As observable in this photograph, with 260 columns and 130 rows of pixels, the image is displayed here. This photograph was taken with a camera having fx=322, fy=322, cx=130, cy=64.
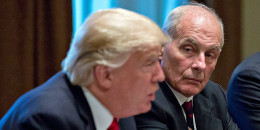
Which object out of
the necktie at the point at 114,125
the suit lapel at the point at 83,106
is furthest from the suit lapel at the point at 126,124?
the suit lapel at the point at 83,106

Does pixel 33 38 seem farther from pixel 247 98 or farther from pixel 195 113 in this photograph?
pixel 247 98

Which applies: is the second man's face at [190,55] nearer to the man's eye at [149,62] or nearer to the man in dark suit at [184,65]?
the man in dark suit at [184,65]

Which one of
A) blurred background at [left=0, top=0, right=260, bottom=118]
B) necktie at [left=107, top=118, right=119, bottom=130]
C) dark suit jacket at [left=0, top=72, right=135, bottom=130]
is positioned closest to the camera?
dark suit jacket at [left=0, top=72, right=135, bottom=130]

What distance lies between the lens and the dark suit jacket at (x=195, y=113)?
1.68 metres

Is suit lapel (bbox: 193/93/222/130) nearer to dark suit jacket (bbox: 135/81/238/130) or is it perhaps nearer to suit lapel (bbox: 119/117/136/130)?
dark suit jacket (bbox: 135/81/238/130)

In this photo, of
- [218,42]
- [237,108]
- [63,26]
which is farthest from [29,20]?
[237,108]

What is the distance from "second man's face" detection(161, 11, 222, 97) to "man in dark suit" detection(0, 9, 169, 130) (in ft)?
1.60

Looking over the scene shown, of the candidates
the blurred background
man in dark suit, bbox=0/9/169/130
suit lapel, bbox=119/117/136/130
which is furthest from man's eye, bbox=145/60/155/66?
the blurred background

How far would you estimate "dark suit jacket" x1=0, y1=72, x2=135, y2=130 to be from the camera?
111 centimetres

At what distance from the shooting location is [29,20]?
98.0 inches

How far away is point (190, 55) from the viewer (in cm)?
173

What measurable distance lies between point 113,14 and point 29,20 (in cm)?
149

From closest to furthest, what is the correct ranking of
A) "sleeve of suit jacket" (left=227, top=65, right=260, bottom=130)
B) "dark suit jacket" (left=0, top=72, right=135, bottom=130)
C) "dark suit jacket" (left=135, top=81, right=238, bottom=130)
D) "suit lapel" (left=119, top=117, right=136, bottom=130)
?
"dark suit jacket" (left=0, top=72, right=135, bottom=130) → "suit lapel" (left=119, top=117, right=136, bottom=130) → "dark suit jacket" (left=135, top=81, right=238, bottom=130) → "sleeve of suit jacket" (left=227, top=65, right=260, bottom=130)

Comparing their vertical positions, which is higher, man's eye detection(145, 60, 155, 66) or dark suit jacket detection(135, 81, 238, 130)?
man's eye detection(145, 60, 155, 66)
